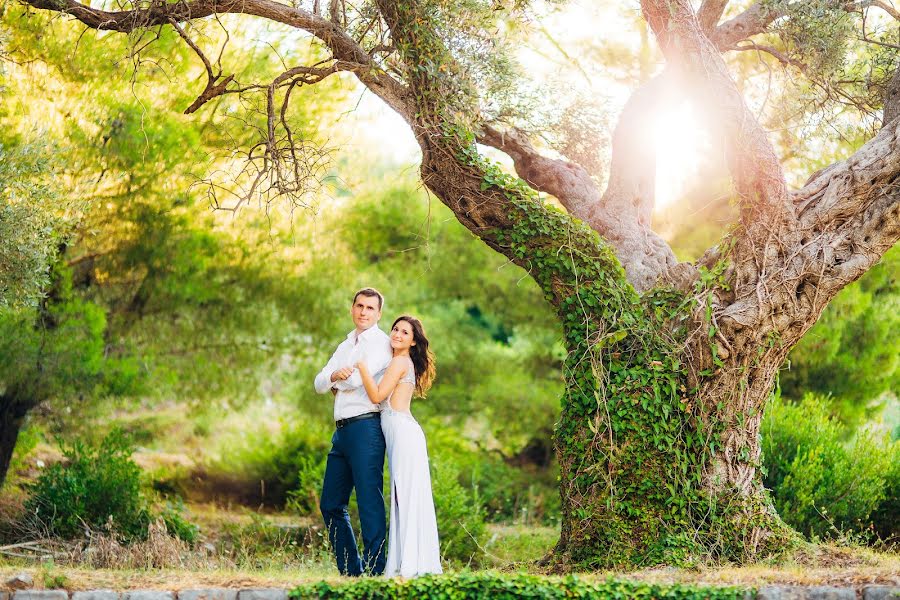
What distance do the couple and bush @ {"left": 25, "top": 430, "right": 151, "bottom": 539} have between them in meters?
3.76

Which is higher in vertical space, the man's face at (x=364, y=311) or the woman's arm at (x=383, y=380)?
the man's face at (x=364, y=311)

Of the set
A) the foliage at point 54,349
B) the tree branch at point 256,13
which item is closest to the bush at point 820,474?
the tree branch at point 256,13

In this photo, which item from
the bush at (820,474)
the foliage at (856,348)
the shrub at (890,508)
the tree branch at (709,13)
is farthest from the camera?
the foliage at (856,348)

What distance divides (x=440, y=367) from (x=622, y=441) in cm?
696

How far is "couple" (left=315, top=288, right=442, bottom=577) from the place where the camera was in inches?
227

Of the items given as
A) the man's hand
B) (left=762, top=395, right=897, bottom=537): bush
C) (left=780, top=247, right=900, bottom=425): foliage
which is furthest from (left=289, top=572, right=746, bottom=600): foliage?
(left=780, top=247, right=900, bottom=425): foliage

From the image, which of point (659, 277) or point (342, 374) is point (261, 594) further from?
point (659, 277)

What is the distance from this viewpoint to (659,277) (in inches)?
292

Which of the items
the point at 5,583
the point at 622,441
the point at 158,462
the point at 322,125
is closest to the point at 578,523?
the point at 622,441

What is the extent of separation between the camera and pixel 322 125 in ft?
35.7

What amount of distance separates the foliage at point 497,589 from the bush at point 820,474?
360cm

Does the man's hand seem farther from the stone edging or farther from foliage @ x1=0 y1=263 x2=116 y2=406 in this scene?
foliage @ x1=0 y1=263 x2=116 y2=406

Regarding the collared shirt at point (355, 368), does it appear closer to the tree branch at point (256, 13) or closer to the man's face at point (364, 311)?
the man's face at point (364, 311)

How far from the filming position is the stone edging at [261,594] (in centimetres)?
512
